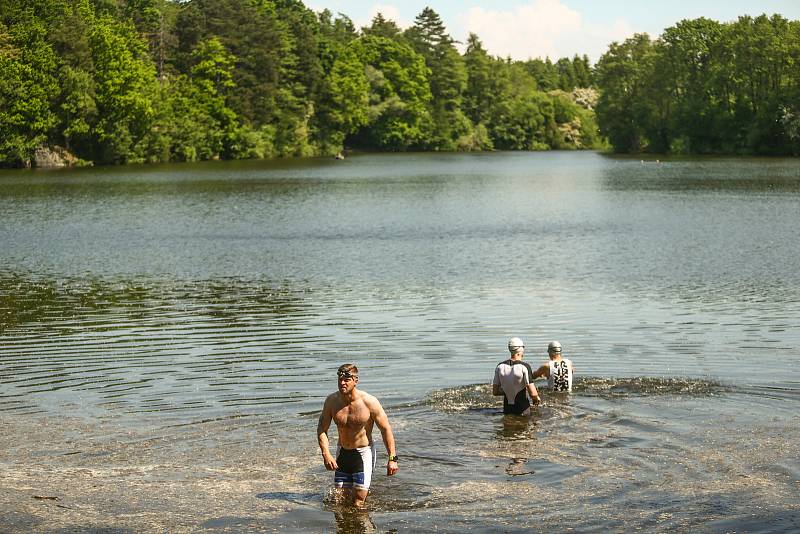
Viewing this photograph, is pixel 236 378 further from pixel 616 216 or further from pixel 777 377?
pixel 616 216

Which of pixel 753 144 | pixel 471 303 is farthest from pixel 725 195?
pixel 753 144

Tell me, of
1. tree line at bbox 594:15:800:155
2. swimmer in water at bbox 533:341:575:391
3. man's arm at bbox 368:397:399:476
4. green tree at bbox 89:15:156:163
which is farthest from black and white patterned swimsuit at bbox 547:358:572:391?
tree line at bbox 594:15:800:155

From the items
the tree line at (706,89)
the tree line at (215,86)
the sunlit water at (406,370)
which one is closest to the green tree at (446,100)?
the tree line at (215,86)

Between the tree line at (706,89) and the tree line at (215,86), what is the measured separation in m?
32.2

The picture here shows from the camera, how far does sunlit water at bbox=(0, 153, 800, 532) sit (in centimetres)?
1373

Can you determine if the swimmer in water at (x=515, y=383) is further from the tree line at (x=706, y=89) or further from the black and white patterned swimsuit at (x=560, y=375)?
the tree line at (x=706, y=89)

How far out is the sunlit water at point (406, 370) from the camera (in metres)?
13.7

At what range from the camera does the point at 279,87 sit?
486 feet

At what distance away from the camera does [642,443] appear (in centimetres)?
1630

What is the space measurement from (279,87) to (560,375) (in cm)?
13299

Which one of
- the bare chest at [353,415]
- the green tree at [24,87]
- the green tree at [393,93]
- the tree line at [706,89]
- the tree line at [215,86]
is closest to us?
the bare chest at [353,415]

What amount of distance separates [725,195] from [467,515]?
6158cm

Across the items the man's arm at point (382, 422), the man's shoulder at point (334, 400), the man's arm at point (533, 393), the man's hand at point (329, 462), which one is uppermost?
the man's shoulder at point (334, 400)

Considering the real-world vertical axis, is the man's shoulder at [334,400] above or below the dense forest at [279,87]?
below
